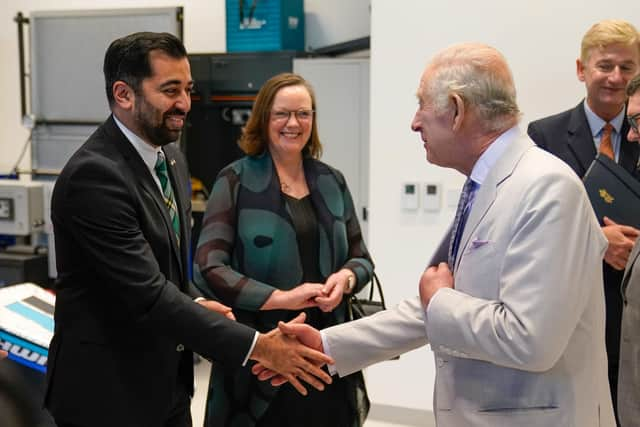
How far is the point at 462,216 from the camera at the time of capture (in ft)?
5.55

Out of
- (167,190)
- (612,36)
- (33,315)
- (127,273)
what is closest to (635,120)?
(612,36)

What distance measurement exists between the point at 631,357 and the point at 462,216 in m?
0.60

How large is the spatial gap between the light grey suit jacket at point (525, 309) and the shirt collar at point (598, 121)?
1.14m

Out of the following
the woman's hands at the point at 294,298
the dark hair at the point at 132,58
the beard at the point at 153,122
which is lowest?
the woman's hands at the point at 294,298

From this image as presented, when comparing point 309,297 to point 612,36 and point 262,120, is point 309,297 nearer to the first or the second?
point 262,120

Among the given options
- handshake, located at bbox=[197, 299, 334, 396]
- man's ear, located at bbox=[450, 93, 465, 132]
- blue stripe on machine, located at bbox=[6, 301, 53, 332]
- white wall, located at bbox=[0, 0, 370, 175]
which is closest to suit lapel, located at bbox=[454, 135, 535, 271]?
man's ear, located at bbox=[450, 93, 465, 132]

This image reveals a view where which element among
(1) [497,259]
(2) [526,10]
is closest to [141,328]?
(1) [497,259]

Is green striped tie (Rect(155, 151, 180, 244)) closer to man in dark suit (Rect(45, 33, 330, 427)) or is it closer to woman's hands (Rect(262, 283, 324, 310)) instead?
man in dark suit (Rect(45, 33, 330, 427))

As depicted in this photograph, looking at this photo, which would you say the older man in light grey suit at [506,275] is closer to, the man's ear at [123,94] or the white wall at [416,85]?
the man's ear at [123,94]

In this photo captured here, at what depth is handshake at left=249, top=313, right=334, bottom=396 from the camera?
6.76 feet

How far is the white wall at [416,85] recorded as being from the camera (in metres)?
3.53

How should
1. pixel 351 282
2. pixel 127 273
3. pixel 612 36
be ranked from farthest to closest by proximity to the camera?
pixel 612 36 < pixel 351 282 < pixel 127 273

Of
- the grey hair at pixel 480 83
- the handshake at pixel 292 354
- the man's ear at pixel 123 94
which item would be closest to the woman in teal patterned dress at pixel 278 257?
the handshake at pixel 292 354

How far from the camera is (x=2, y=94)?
6.41 meters
